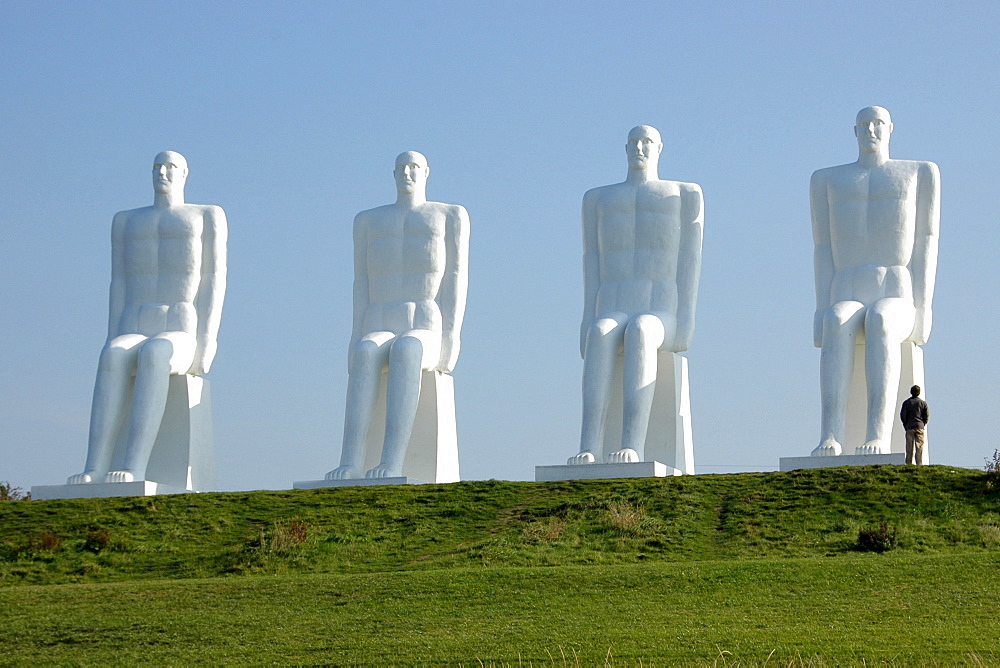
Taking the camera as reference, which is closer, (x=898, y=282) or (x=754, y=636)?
(x=754, y=636)

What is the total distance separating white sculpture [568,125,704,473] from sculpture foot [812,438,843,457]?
2284mm

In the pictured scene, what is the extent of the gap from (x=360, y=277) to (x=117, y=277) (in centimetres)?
338

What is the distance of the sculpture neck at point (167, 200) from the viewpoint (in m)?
22.0

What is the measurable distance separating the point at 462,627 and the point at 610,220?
378 inches

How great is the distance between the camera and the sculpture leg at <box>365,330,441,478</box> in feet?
66.3

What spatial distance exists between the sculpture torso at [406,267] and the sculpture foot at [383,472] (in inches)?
79.7

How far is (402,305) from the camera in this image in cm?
2116

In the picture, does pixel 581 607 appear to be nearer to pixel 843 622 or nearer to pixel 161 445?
pixel 843 622

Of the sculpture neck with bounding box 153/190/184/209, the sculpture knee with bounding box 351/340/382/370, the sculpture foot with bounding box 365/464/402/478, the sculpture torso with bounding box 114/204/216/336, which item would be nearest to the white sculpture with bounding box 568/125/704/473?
the sculpture foot with bounding box 365/464/402/478

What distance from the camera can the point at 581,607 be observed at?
12641mm

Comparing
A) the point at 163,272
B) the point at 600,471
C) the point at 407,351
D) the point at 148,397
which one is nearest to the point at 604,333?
the point at 600,471

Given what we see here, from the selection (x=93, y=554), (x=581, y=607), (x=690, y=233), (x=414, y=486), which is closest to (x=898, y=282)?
(x=690, y=233)

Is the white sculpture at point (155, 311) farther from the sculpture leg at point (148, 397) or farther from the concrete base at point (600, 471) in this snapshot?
the concrete base at point (600, 471)

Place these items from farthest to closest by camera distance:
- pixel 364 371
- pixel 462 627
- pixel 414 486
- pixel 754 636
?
pixel 364 371 → pixel 414 486 → pixel 462 627 → pixel 754 636
